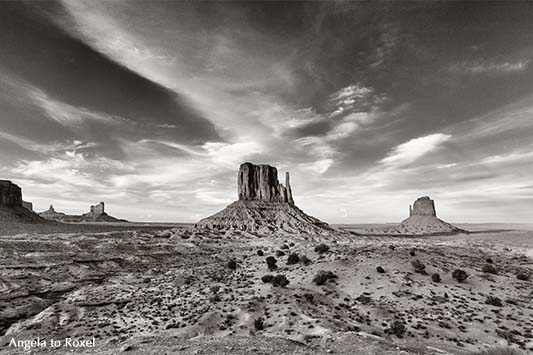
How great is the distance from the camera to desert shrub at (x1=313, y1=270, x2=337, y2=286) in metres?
34.8

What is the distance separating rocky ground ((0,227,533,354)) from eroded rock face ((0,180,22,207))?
136040 millimetres

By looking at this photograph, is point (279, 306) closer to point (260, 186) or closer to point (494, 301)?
point (494, 301)

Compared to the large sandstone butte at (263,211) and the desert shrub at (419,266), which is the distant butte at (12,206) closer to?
the large sandstone butte at (263,211)

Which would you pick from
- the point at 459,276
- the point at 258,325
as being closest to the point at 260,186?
the point at 459,276

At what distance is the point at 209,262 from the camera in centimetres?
5553

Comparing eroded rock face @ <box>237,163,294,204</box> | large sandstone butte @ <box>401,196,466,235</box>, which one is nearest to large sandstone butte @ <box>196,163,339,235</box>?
eroded rock face @ <box>237,163,294,204</box>

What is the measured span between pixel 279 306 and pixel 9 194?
18336 centimetres

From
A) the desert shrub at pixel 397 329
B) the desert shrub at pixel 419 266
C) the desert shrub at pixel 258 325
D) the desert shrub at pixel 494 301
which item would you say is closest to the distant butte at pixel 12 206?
the desert shrub at pixel 258 325

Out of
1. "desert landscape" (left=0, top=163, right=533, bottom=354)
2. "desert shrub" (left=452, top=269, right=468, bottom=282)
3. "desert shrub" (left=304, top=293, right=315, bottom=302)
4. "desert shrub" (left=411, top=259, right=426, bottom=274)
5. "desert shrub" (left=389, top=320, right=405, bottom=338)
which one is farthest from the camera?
"desert shrub" (left=411, top=259, right=426, bottom=274)

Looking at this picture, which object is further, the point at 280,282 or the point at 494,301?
the point at 280,282

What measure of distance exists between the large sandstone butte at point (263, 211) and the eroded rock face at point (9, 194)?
109416 millimetres

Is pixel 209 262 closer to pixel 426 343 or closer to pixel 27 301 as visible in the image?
pixel 27 301

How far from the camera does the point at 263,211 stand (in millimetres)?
123938

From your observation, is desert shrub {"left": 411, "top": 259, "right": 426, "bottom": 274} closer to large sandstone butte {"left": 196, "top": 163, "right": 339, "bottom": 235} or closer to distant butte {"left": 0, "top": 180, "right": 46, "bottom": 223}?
large sandstone butte {"left": 196, "top": 163, "right": 339, "bottom": 235}
